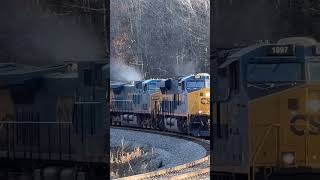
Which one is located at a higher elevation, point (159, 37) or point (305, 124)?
point (159, 37)

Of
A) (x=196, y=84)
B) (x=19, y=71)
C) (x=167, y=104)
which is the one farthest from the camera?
(x=167, y=104)

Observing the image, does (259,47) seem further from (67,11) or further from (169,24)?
(169,24)

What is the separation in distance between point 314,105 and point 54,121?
207cm

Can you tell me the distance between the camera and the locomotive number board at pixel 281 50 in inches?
134

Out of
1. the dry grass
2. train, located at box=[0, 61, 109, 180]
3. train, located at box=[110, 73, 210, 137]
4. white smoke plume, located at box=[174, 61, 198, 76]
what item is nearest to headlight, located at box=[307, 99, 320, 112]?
train, located at box=[0, 61, 109, 180]

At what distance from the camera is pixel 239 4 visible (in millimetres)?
3373

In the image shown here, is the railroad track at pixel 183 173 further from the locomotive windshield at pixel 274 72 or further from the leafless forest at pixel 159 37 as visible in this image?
the leafless forest at pixel 159 37

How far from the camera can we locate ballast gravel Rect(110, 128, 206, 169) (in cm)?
1108

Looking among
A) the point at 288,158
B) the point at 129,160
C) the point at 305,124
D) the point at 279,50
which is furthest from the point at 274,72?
the point at 129,160

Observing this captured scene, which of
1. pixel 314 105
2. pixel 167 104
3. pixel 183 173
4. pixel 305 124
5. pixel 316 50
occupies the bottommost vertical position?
pixel 183 173

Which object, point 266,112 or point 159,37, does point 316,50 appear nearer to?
point 266,112

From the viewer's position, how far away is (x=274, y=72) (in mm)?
→ 3467

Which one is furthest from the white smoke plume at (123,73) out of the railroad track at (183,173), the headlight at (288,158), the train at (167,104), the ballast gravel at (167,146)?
the headlight at (288,158)

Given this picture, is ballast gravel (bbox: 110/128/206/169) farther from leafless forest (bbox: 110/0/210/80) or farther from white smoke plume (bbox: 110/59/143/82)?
leafless forest (bbox: 110/0/210/80)
